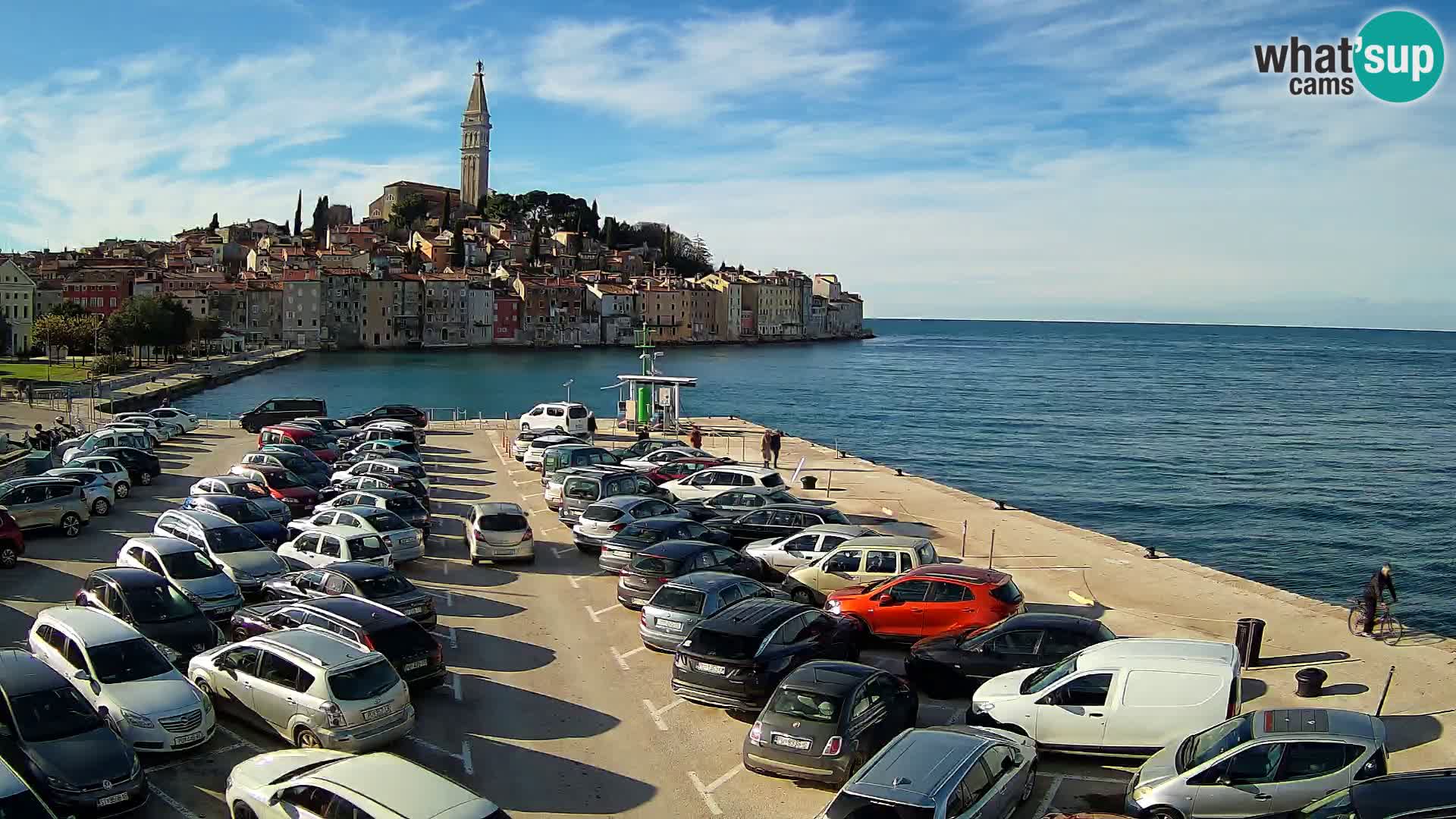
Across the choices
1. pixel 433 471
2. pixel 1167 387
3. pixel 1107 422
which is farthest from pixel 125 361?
pixel 1167 387

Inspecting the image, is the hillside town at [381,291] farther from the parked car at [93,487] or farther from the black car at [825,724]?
the black car at [825,724]

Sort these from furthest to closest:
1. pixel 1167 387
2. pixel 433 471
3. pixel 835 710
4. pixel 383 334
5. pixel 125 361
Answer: pixel 383 334
pixel 1167 387
pixel 125 361
pixel 433 471
pixel 835 710

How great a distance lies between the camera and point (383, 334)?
6102 inches

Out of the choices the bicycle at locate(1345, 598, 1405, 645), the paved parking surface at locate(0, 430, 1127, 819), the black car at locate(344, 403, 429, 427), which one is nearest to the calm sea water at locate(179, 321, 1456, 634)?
the bicycle at locate(1345, 598, 1405, 645)

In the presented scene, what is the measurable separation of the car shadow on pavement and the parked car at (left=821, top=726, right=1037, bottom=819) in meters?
2.29

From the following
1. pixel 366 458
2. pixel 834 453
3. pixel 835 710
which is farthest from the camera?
pixel 834 453

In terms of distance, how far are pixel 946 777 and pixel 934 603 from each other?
6.65 metres

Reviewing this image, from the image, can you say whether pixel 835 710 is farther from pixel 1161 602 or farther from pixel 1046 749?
pixel 1161 602

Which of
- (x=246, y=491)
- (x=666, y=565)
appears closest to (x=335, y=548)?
(x=666, y=565)

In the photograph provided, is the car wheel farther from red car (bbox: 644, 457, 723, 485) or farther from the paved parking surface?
red car (bbox: 644, 457, 723, 485)

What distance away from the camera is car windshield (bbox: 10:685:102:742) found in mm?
10062

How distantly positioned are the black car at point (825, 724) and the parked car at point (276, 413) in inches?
1407

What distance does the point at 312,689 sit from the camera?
11188 millimetres

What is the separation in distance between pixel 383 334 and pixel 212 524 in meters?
143
